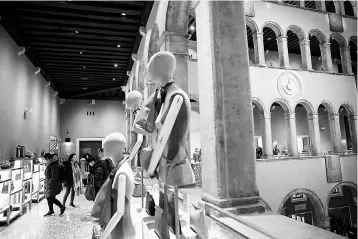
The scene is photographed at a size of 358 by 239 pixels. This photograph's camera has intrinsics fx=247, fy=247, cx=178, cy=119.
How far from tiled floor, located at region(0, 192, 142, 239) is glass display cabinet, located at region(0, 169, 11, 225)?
0.91 feet

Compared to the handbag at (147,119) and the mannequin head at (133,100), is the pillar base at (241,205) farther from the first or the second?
the mannequin head at (133,100)

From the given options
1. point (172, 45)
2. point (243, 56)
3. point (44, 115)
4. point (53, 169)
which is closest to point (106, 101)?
point (44, 115)

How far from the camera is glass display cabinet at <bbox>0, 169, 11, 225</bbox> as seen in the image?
516 centimetres

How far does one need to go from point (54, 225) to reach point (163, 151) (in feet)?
14.5

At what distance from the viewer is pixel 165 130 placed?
1.71 meters

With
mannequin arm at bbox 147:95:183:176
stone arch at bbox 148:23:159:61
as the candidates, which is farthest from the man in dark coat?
mannequin arm at bbox 147:95:183:176

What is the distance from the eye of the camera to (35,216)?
234 inches

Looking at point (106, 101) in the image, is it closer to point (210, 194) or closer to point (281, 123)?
point (281, 123)

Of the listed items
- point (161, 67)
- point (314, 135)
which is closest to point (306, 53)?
point (314, 135)

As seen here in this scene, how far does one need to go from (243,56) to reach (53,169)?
5.19 meters

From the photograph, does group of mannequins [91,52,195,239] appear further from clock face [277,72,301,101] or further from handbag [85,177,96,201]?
clock face [277,72,301,101]

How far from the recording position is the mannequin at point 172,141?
175cm

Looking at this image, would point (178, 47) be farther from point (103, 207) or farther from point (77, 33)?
point (77, 33)

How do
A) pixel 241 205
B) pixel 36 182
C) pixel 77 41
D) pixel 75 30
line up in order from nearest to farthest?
pixel 241 205 < pixel 36 182 < pixel 75 30 < pixel 77 41
